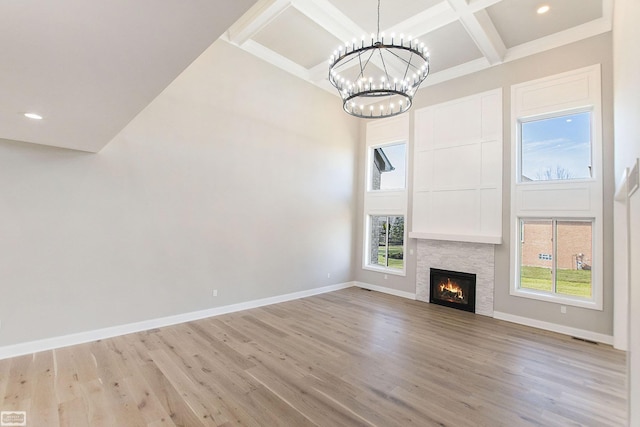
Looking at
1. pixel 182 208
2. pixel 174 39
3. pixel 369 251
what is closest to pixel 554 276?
pixel 369 251

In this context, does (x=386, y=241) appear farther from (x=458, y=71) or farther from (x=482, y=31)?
(x=482, y=31)

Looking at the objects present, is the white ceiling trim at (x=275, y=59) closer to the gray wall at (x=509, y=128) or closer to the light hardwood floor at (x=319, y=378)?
the gray wall at (x=509, y=128)

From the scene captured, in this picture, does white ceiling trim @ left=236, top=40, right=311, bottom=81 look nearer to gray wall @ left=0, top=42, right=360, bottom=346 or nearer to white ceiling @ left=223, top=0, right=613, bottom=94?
white ceiling @ left=223, top=0, right=613, bottom=94

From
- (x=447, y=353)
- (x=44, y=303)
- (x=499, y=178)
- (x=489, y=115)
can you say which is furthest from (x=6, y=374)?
(x=489, y=115)

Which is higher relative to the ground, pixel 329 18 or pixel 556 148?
pixel 329 18

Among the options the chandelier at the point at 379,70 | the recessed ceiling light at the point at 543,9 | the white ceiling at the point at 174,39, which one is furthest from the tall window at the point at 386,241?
the recessed ceiling light at the point at 543,9

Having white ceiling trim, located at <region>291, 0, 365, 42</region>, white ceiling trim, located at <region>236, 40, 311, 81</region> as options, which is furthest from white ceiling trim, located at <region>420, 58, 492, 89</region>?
white ceiling trim, located at <region>236, 40, 311, 81</region>

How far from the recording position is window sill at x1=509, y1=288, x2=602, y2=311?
4.59 meters

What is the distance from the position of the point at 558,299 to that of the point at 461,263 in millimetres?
1643

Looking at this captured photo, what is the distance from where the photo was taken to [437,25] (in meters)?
4.74

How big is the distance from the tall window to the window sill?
2.46 metres

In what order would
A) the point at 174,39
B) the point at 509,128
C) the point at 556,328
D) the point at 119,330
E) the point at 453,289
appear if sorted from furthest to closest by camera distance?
1. the point at 453,289
2. the point at 509,128
3. the point at 556,328
4. the point at 119,330
5. the point at 174,39

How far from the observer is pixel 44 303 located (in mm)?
3686

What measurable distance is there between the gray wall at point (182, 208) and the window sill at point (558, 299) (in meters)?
3.94
